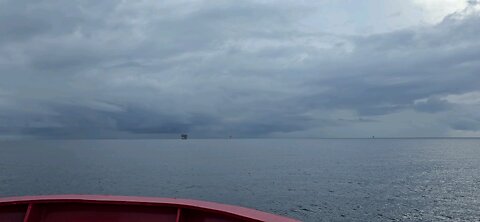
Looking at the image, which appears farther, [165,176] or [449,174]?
[449,174]

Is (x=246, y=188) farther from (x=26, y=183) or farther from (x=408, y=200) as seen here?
(x=26, y=183)

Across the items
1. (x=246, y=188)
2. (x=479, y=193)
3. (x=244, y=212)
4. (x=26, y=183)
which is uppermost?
(x=244, y=212)

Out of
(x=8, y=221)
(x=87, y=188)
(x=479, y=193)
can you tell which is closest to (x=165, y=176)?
(x=87, y=188)

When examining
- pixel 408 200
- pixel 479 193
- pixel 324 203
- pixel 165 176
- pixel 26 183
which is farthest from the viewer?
pixel 165 176

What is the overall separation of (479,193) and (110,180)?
54171mm

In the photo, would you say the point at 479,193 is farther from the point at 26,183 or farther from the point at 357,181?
the point at 26,183

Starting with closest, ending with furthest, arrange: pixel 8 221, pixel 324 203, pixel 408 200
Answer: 1. pixel 8 221
2. pixel 324 203
3. pixel 408 200

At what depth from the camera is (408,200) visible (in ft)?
154

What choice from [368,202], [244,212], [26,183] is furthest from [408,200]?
[26,183]

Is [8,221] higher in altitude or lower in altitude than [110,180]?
higher

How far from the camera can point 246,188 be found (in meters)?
56.2

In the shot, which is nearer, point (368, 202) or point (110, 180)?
point (368, 202)

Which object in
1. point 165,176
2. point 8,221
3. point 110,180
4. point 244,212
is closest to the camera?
point 244,212

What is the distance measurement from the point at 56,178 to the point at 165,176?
1781cm
